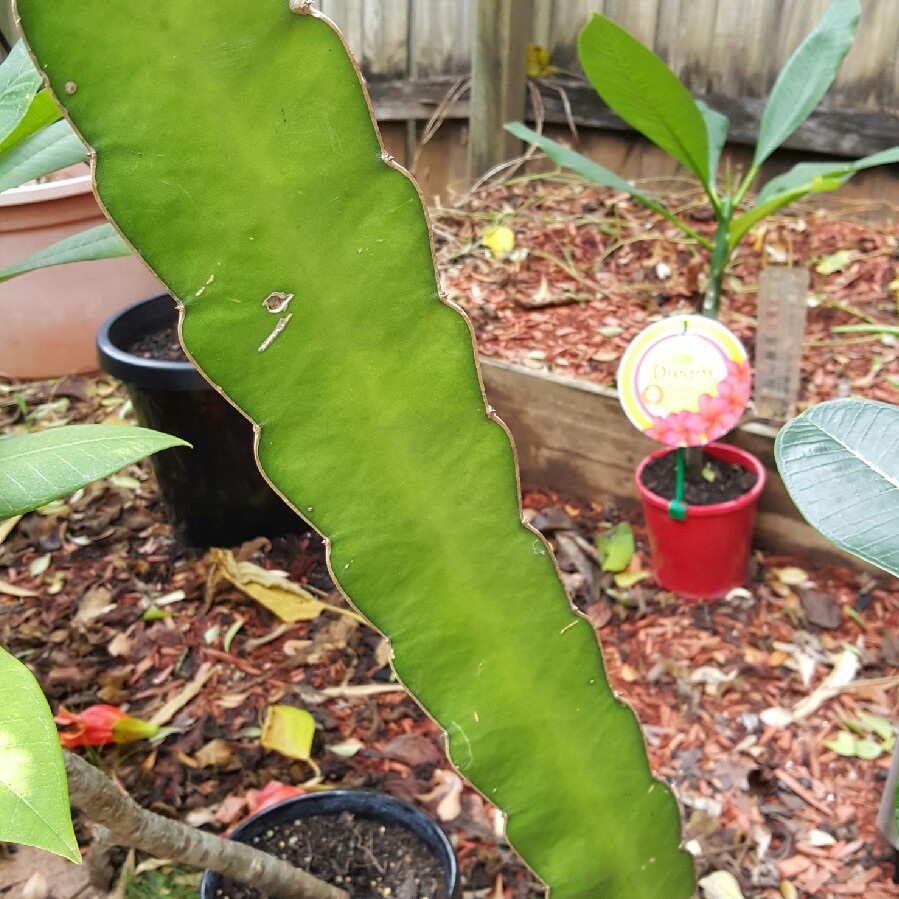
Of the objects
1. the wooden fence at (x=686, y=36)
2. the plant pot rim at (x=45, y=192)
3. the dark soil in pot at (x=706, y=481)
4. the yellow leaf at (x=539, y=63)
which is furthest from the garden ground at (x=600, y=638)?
the yellow leaf at (x=539, y=63)

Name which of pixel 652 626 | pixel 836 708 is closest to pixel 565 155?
pixel 652 626

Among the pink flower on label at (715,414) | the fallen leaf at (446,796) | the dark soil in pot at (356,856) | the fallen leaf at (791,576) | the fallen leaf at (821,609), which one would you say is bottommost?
the fallen leaf at (446,796)

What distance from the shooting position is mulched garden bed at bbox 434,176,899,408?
5.27ft

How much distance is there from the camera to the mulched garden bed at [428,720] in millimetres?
1055

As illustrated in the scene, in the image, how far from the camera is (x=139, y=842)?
0.68 meters

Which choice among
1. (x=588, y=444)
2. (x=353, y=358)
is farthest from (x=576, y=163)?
(x=353, y=358)

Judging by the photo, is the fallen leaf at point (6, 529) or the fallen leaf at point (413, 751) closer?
the fallen leaf at point (413, 751)

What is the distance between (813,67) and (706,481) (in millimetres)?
736

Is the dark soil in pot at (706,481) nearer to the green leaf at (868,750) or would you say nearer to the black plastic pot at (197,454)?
the green leaf at (868,750)

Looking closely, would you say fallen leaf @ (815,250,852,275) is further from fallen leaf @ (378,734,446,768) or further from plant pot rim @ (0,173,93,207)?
plant pot rim @ (0,173,93,207)

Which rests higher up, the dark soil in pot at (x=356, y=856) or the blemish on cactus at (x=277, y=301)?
the blemish on cactus at (x=277, y=301)

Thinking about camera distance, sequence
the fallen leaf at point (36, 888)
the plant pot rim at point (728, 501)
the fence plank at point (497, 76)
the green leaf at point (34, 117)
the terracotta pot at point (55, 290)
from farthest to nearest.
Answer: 1. the fence plank at point (497, 76)
2. the terracotta pot at point (55, 290)
3. the plant pot rim at point (728, 501)
4. the fallen leaf at point (36, 888)
5. the green leaf at point (34, 117)

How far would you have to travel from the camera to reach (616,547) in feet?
4.89

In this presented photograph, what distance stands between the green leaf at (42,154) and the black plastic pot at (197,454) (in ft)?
2.06
